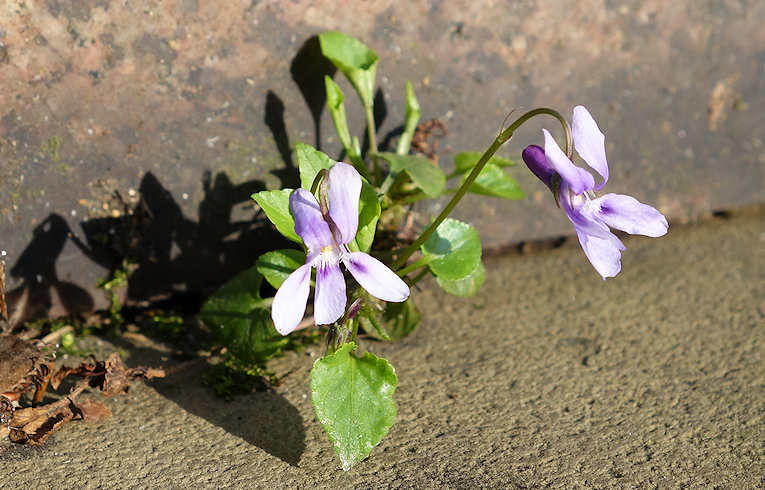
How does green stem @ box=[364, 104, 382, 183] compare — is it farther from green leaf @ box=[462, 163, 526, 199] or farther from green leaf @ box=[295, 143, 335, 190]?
green leaf @ box=[295, 143, 335, 190]

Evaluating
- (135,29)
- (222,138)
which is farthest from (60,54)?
(222,138)

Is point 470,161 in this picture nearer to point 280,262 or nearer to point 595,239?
Result: point 280,262

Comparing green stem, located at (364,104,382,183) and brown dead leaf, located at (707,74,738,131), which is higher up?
green stem, located at (364,104,382,183)

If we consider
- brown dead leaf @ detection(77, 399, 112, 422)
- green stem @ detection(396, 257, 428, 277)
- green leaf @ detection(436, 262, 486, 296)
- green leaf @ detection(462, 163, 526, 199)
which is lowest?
green leaf @ detection(436, 262, 486, 296)

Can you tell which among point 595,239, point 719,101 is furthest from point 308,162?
point 719,101

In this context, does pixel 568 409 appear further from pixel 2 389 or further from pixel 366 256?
pixel 2 389

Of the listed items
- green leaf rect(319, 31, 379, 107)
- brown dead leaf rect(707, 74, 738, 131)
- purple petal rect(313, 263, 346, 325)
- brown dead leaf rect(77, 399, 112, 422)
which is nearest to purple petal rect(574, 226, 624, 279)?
purple petal rect(313, 263, 346, 325)
